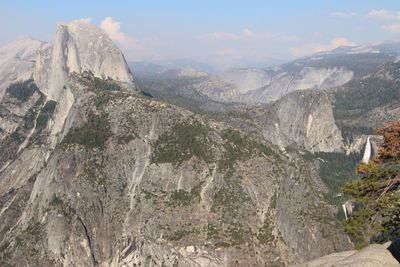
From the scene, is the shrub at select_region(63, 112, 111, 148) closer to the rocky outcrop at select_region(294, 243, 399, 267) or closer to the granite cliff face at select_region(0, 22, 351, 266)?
the granite cliff face at select_region(0, 22, 351, 266)

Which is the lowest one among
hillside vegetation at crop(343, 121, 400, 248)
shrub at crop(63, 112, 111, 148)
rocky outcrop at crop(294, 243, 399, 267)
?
shrub at crop(63, 112, 111, 148)

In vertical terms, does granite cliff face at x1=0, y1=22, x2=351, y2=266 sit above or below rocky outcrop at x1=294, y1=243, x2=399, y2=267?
below

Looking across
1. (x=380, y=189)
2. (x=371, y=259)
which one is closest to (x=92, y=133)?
(x=371, y=259)

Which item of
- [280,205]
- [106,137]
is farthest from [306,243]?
[106,137]

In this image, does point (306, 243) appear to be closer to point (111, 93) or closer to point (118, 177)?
point (118, 177)

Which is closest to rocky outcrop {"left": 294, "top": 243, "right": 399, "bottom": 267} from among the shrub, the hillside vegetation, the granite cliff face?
the hillside vegetation

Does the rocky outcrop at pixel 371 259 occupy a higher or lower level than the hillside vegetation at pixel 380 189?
lower

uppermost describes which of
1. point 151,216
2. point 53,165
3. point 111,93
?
point 111,93

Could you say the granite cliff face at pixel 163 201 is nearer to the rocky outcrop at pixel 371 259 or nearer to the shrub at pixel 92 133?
the shrub at pixel 92 133

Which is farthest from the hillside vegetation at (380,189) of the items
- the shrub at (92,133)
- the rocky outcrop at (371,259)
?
the shrub at (92,133)
